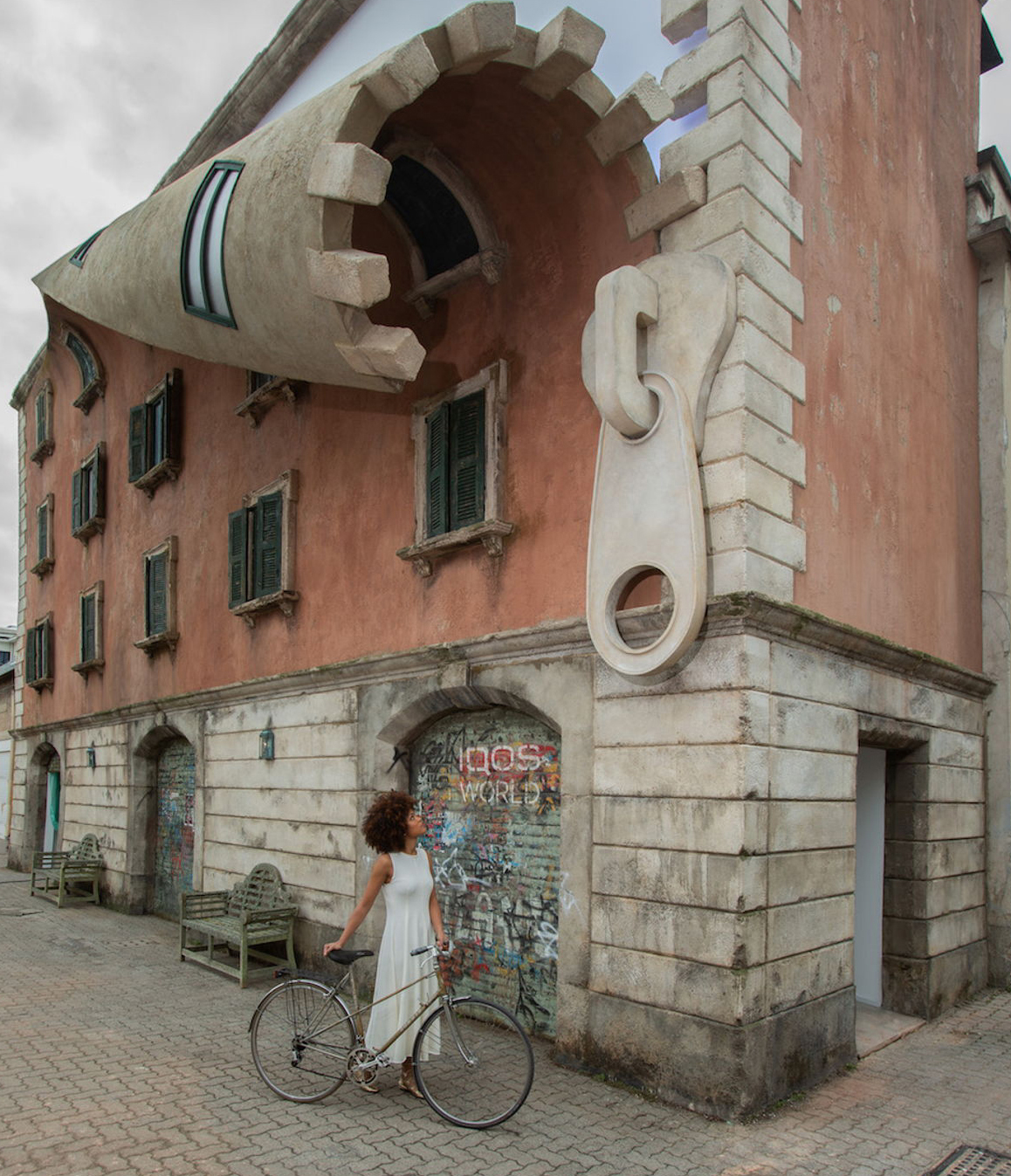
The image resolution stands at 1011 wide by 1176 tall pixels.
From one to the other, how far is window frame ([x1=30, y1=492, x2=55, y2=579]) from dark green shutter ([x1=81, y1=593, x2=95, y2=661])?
328 centimetres

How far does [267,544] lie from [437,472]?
362 cm

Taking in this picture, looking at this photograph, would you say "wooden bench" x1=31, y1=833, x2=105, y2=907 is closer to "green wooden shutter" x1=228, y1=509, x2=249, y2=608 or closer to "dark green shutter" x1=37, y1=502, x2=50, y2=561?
"green wooden shutter" x1=228, y1=509, x2=249, y2=608

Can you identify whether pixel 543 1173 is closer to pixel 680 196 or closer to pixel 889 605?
pixel 889 605

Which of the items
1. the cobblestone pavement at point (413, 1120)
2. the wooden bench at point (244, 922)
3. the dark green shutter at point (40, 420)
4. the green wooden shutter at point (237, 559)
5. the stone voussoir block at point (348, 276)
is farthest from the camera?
the dark green shutter at point (40, 420)

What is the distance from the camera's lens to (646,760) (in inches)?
281

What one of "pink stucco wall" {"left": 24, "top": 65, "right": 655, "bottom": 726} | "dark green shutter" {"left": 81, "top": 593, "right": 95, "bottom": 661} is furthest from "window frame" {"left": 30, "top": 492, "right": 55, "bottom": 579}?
"pink stucco wall" {"left": 24, "top": 65, "right": 655, "bottom": 726}

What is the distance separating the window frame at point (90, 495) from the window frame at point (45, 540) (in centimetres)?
199

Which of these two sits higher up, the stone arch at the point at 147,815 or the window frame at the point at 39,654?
the window frame at the point at 39,654

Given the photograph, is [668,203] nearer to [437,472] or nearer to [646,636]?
[437,472]

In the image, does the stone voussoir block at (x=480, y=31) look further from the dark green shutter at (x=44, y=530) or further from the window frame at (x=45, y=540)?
the dark green shutter at (x=44, y=530)

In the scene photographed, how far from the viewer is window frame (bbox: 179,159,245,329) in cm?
809

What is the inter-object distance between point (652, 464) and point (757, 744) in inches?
82.6

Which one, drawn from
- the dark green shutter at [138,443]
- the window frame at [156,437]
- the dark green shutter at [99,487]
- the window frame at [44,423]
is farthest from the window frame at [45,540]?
the dark green shutter at [138,443]

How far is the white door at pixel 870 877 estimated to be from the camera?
30.1 feet
